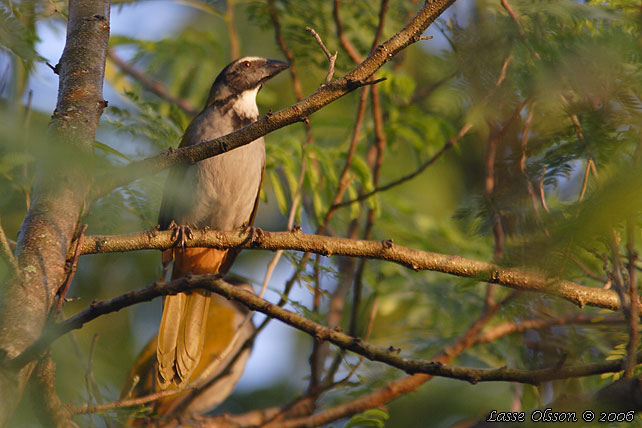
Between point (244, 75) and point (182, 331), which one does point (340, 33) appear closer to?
point (244, 75)

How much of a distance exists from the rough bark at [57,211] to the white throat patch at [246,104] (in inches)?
89.0

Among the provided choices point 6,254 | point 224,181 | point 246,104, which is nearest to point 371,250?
point 6,254

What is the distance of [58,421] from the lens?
198 cm

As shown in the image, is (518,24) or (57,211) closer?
(57,211)

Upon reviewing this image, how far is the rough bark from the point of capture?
2.25 metres

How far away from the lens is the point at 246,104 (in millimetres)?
5680

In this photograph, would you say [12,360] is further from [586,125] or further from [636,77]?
[636,77]

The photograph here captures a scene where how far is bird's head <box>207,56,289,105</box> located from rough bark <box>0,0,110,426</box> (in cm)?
236

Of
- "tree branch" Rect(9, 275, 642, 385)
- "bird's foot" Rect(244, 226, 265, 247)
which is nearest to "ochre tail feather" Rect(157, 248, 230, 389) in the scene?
"bird's foot" Rect(244, 226, 265, 247)

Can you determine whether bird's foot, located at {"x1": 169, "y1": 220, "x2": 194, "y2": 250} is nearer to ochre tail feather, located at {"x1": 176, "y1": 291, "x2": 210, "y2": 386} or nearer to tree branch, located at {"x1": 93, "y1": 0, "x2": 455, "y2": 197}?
tree branch, located at {"x1": 93, "y1": 0, "x2": 455, "y2": 197}

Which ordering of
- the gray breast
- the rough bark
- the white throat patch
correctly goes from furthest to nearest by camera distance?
the white throat patch → the gray breast → the rough bark

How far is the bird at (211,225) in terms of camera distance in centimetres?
448

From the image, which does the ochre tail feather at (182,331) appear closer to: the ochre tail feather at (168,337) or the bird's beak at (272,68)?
the ochre tail feather at (168,337)

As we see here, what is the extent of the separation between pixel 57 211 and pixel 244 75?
333 cm
